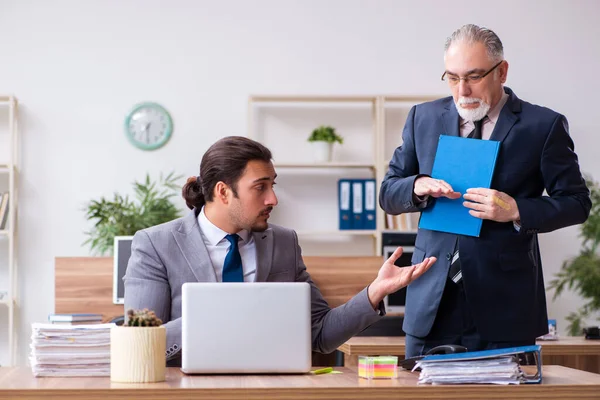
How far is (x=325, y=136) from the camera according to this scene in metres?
5.84

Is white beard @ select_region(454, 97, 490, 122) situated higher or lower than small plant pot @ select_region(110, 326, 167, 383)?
higher

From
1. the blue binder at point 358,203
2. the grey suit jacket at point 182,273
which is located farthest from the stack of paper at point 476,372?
the blue binder at point 358,203

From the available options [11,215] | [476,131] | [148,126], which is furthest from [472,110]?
[11,215]

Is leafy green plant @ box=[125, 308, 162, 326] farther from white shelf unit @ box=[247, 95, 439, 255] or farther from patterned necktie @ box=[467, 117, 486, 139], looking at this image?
white shelf unit @ box=[247, 95, 439, 255]

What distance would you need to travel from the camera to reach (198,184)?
253 cm

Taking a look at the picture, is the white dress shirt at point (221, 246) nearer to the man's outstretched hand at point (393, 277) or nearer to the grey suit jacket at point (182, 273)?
the grey suit jacket at point (182, 273)

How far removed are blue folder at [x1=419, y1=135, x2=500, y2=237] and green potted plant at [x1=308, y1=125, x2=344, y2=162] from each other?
3526 mm

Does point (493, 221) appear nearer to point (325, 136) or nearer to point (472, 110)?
point (472, 110)

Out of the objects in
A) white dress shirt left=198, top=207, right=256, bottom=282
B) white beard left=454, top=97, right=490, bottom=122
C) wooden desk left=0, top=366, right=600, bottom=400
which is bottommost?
wooden desk left=0, top=366, right=600, bottom=400

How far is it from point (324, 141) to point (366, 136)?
0.43m

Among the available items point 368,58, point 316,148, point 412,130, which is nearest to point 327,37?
point 368,58

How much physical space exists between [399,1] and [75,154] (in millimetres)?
2464

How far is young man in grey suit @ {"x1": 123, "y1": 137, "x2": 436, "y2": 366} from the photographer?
2.28 metres

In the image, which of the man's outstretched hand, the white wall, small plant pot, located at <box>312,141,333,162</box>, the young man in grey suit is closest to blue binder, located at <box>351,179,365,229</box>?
small plant pot, located at <box>312,141,333,162</box>
